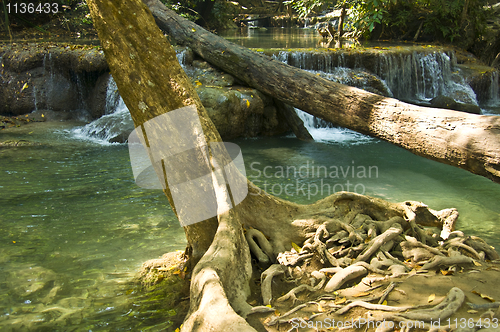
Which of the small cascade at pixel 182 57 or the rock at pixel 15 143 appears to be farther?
the small cascade at pixel 182 57

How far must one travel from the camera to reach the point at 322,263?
329cm

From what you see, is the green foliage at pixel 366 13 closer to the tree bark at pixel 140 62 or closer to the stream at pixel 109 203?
the stream at pixel 109 203

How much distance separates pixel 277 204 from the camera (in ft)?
12.2

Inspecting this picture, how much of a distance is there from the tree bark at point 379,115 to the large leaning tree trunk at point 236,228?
769 mm

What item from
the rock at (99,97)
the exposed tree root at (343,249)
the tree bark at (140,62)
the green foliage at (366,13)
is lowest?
the exposed tree root at (343,249)

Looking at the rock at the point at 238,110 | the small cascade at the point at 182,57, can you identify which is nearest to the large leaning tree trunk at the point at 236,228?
the rock at the point at 238,110

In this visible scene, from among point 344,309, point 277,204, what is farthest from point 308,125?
point 344,309

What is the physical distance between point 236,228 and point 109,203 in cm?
278

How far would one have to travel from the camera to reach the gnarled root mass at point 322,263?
2361mm

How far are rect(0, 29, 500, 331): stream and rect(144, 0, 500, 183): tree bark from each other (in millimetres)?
1353

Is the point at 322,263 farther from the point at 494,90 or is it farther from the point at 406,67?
the point at 494,90

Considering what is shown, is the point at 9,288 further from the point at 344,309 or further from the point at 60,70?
the point at 60,70

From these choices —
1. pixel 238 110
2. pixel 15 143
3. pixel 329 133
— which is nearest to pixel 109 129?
pixel 15 143

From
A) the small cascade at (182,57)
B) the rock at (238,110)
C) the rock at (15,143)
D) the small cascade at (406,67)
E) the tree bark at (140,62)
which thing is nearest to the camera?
the tree bark at (140,62)
